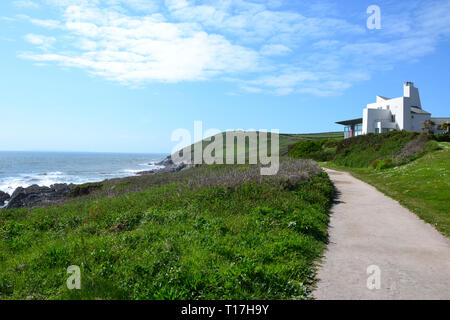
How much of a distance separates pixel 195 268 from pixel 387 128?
55.7m

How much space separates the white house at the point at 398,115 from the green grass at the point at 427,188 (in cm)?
3106

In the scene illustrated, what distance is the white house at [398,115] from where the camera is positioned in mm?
51312

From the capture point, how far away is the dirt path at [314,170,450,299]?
17.2ft

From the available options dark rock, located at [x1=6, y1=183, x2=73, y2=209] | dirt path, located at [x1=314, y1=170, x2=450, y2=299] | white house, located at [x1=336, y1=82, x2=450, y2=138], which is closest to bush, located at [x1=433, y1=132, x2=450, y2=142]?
white house, located at [x1=336, y1=82, x2=450, y2=138]

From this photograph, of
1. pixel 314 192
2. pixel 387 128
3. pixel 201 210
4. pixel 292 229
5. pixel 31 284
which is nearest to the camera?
pixel 31 284

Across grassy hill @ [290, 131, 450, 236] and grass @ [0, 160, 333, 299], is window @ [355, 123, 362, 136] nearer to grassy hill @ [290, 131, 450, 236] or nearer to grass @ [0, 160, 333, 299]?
grassy hill @ [290, 131, 450, 236]

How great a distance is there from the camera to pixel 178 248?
6.48m

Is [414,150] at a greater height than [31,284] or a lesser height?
greater

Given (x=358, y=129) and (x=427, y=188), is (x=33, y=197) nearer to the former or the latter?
(x=427, y=188)

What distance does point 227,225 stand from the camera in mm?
8125

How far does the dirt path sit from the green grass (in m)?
0.68
